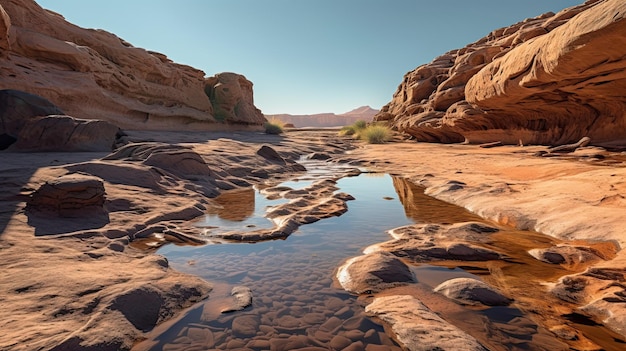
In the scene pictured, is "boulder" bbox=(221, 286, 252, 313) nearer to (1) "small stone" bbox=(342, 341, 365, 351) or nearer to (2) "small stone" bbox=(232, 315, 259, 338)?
(2) "small stone" bbox=(232, 315, 259, 338)

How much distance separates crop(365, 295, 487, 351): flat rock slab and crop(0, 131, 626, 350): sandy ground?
100 cm

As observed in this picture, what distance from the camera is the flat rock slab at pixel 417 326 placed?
175cm

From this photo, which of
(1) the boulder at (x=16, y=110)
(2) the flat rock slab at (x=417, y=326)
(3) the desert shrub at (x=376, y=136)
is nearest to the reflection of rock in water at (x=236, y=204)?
(2) the flat rock slab at (x=417, y=326)

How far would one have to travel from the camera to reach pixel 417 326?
192 cm

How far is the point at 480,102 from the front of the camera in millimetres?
13258

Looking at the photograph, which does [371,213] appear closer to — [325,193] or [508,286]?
[325,193]

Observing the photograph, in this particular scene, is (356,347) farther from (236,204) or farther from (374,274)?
(236,204)

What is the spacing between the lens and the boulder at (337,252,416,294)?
254 centimetres

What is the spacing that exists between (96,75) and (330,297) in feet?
48.3

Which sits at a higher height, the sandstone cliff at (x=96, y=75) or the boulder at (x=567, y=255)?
the sandstone cliff at (x=96, y=75)

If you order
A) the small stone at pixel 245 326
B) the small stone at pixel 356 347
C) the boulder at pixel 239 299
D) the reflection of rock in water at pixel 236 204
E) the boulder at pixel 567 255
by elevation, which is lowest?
the small stone at pixel 356 347

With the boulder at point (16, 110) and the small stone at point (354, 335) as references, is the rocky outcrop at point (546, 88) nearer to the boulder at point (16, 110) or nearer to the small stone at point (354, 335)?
the small stone at point (354, 335)

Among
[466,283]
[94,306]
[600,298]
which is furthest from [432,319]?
[94,306]

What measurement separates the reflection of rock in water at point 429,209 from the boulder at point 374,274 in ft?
6.02
